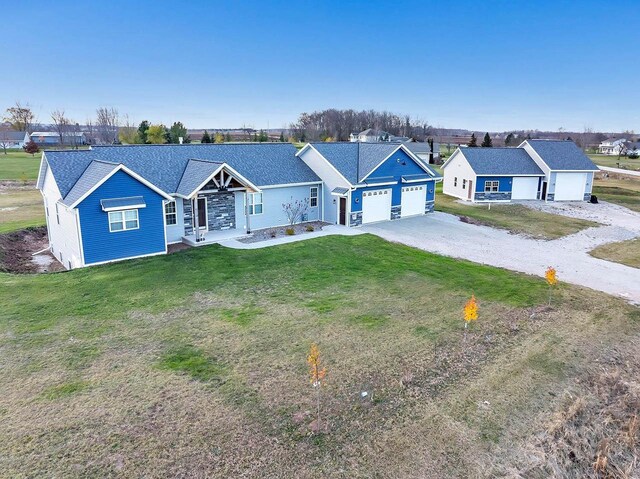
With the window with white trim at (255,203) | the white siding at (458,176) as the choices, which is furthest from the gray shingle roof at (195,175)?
the white siding at (458,176)

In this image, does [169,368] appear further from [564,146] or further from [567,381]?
[564,146]

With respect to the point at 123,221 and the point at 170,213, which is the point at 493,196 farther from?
the point at 123,221

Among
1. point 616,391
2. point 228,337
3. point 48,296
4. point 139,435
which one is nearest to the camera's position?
point 139,435

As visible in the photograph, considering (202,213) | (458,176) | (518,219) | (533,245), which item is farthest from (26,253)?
(458,176)

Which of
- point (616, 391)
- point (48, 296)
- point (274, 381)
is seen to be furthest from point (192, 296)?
point (616, 391)

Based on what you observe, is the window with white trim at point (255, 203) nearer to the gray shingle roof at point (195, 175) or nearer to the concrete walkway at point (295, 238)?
the concrete walkway at point (295, 238)

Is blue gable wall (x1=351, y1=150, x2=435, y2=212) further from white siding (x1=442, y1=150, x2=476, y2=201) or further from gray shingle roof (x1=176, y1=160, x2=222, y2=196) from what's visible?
white siding (x1=442, y1=150, x2=476, y2=201)

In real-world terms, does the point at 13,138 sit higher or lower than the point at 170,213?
higher
